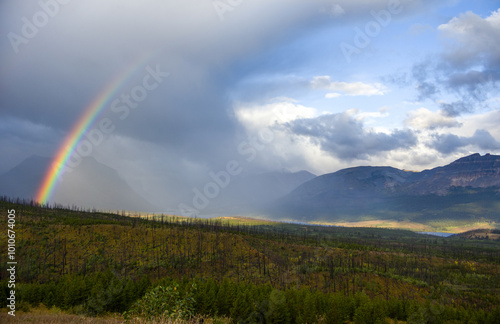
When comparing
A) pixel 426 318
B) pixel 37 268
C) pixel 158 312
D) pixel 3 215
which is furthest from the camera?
pixel 3 215

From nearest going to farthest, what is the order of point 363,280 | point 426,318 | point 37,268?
point 426,318
point 37,268
point 363,280

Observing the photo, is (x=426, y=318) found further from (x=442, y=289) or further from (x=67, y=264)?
(x=67, y=264)

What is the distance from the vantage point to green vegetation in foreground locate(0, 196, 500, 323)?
40562 millimetres

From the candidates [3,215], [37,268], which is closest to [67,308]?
[37,268]

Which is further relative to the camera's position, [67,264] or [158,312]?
[67,264]

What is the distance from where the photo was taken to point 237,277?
7656 cm

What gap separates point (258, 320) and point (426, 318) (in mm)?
21141

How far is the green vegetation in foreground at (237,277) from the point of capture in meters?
40.6

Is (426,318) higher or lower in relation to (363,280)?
higher

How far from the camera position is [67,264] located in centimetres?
7762

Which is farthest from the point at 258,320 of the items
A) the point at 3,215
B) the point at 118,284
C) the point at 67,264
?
the point at 3,215

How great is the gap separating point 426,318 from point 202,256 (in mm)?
60393

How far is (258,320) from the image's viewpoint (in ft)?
132

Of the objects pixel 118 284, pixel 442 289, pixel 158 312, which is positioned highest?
pixel 158 312
